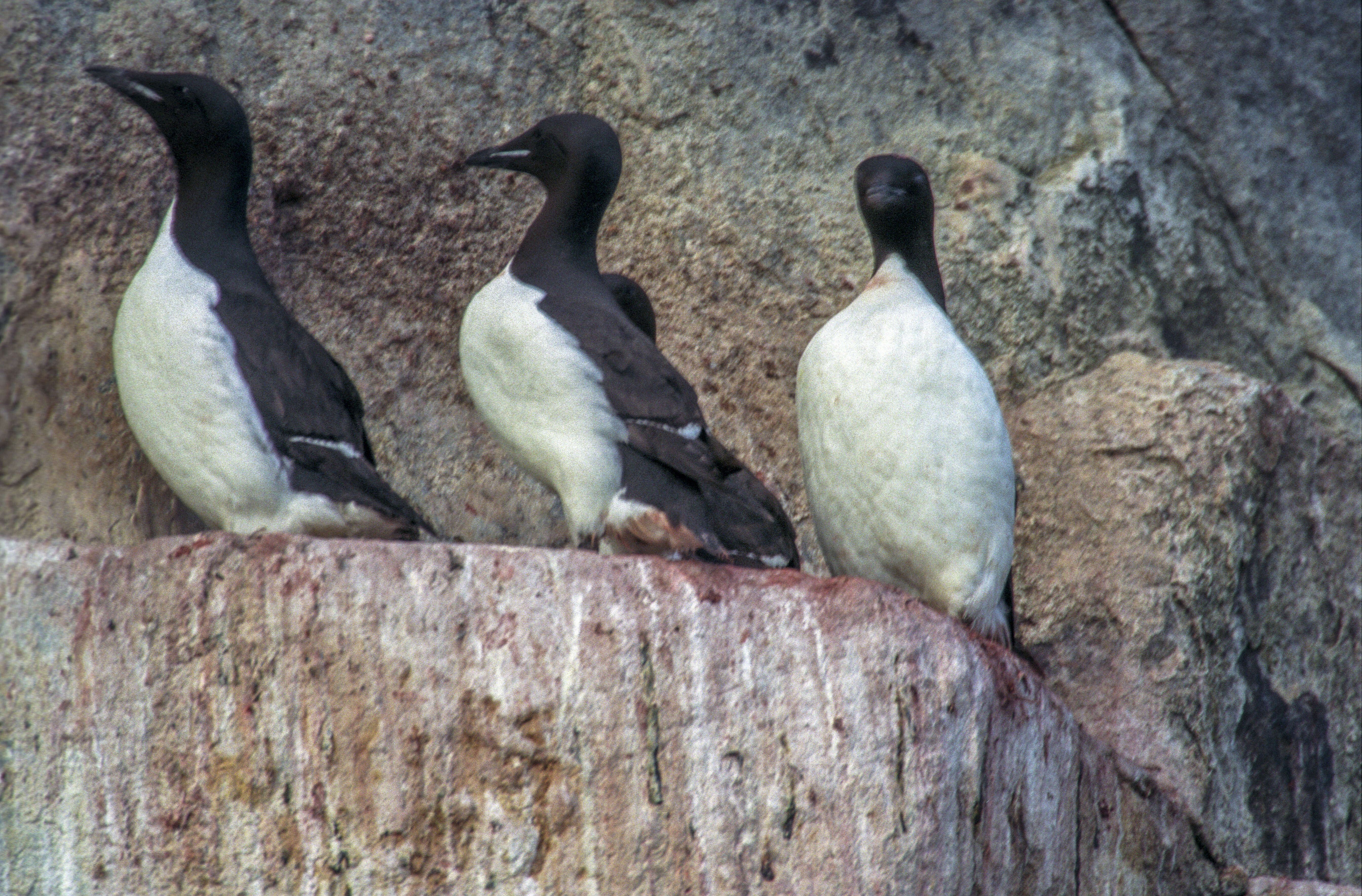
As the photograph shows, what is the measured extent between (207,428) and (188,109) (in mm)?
1046

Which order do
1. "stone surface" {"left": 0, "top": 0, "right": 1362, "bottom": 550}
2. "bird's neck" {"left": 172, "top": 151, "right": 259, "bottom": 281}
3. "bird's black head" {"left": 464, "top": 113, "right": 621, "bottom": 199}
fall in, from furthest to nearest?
"stone surface" {"left": 0, "top": 0, "right": 1362, "bottom": 550} → "bird's black head" {"left": 464, "top": 113, "right": 621, "bottom": 199} → "bird's neck" {"left": 172, "top": 151, "right": 259, "bottom": 281}

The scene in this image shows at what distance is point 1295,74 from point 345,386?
4025mm

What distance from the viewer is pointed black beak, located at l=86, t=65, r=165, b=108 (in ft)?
14.7

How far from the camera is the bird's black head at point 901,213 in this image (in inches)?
183

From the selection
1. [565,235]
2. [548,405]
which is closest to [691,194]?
[565,235]

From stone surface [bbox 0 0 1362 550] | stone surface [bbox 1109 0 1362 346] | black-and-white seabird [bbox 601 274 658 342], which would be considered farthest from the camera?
stone surface [bbox 1109 0 1362 346]

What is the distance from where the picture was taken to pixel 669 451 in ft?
13.9

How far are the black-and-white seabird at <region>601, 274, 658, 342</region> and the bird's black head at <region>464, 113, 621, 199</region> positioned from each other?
336 millimetres

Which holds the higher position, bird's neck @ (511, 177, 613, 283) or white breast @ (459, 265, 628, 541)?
bird's neck @ (511, 177, 613, 283)

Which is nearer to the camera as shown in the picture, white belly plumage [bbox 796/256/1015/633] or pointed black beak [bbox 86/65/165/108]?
white belly plumage [bbox 796/256/1015/633]

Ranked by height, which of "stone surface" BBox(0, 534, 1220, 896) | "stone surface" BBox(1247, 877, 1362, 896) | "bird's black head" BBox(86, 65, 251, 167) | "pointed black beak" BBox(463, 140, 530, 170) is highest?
"bird's black head" BBox(86, 65, 251, 167)

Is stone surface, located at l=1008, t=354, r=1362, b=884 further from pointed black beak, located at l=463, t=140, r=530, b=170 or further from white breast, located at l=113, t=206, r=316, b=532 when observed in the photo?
white breast, located at l=113, t=206, r=316, b=532

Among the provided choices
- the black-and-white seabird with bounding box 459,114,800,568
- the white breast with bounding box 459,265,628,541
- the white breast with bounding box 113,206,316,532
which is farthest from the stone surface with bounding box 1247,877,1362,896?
the white breast with bounding box 113,206,316,532

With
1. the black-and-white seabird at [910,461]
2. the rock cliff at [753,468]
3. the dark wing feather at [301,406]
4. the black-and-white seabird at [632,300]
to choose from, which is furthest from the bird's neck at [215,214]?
the black-and-white seabird at [910,461]
